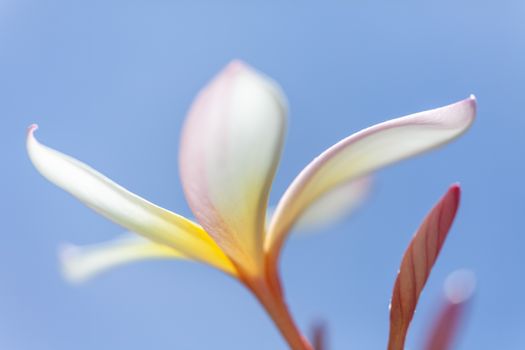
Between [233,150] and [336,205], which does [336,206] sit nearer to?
[336,205]

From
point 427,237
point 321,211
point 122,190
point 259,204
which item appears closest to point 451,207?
point 427,237

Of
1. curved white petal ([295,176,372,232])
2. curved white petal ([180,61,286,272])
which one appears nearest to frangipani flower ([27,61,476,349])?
curved white petal ([180,61,286,272])

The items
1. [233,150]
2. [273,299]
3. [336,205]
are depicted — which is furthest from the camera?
[336,205]

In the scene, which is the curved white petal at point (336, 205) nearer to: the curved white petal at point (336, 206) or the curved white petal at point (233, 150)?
the curved white petal at point (336, 206)

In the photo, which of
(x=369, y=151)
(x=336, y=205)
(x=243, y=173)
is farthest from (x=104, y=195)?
(x=336, y=205)

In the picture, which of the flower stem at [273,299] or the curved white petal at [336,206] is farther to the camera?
the curved white petal at [336,206]

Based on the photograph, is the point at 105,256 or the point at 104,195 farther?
the point at 105,256

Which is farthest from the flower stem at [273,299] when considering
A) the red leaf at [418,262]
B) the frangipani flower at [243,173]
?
the red leaf at [418,262]
